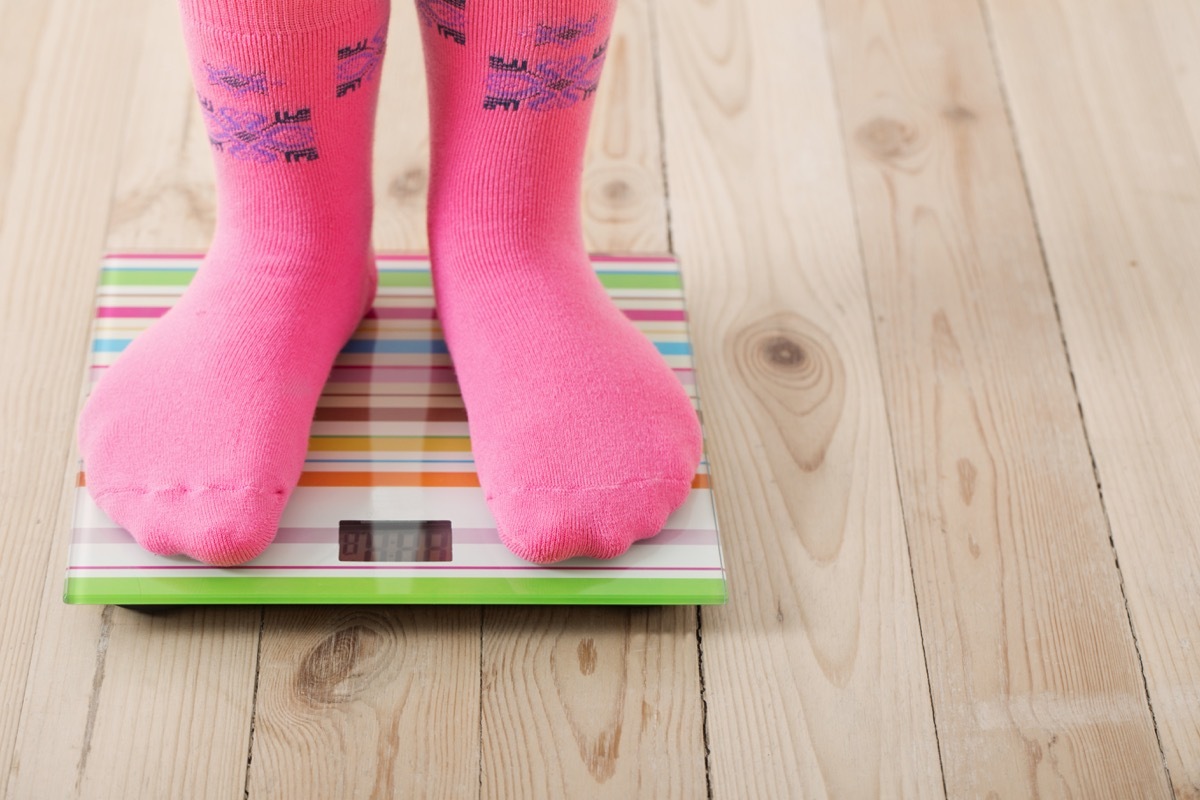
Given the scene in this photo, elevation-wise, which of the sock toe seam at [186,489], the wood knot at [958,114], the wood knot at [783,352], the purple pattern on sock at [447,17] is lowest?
the sock toe seam at [186,489]

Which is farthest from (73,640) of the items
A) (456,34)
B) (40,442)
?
(456,34)

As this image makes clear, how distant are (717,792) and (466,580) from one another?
0.65 ft

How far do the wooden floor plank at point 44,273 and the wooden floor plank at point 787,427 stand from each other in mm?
426

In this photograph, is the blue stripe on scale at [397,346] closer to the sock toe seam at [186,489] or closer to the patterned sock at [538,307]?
the patterned sock at [538,307]

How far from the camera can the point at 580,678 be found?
2.45 ft

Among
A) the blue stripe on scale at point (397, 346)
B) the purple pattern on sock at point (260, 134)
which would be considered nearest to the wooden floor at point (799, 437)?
the blue stripe on scale at point (397, 346)

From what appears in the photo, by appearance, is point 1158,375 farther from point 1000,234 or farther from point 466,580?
point 466,580

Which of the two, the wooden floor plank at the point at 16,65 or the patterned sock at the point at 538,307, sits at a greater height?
the wooden floor plank at the point at 16,65

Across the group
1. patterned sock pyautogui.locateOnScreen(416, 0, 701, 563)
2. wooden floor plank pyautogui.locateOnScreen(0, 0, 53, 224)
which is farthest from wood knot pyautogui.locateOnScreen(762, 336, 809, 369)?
wooden floor plank pyautogui.locateOnScreen(0, 0, 53, 224)

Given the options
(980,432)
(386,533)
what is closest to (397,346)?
(386,533)

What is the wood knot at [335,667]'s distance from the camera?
73cm

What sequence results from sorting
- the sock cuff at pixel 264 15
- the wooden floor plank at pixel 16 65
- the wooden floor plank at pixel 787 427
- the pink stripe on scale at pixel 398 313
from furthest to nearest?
the wooden floor plank at pixel 16 65, the pink stripe on scale at pixel 398 313, the wooden floor plank at pixel 787 427, the sock cuff at pixel 264 15

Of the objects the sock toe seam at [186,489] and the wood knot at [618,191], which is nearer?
the sock toe seam at [186,489]

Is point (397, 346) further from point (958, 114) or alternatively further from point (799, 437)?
point (958, 114)
